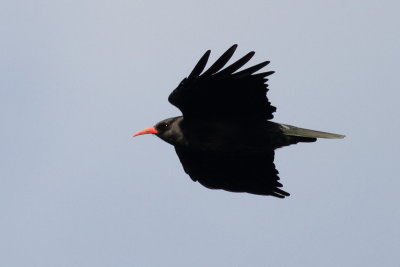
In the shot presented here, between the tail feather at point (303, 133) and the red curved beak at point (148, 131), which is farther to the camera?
the red curved beak at point (148, 131)

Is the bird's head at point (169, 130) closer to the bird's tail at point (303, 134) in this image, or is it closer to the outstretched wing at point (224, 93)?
the outstretched wing at point (224, 93)

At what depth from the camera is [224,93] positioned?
673 inches

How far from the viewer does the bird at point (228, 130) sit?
1686 centimetres

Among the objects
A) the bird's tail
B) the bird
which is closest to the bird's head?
the bird

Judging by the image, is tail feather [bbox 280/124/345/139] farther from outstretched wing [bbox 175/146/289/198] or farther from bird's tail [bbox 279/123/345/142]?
outstretched wing [bbox 175/146/289/198]

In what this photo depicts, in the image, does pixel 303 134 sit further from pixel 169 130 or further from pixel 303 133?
pixel 169 130

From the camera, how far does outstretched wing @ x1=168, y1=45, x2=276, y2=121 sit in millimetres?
16703

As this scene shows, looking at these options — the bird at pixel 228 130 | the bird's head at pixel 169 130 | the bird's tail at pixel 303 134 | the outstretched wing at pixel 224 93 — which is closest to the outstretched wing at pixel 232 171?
the bird at pixel 228 130

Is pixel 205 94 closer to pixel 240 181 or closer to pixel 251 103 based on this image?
pixel 251 103

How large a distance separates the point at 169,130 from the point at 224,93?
1093 millimetres

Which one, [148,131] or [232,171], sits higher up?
[148,131]

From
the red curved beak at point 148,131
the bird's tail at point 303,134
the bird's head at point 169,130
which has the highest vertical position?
the red curved beak at point 148,131

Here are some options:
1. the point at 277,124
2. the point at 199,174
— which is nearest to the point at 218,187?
the point at 199,174

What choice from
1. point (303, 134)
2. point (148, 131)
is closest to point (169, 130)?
point (148, 131)
